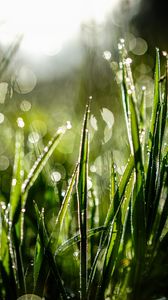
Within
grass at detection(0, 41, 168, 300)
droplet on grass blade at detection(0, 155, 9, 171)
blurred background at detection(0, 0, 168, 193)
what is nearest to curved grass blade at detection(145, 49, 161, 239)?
grass at detection(0, 41, 168, 300)

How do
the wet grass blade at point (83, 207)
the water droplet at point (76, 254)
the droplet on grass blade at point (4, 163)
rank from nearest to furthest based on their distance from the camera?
the wet grass blade at point (83, 207) < the water droplet at point (76, 254) < the droplet on grass blade at point (4, 163)

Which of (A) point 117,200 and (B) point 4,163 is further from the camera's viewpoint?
(B) point 4,163

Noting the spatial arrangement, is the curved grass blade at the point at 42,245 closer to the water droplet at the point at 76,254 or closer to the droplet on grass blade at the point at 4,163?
the water droplet at the point at 76,254

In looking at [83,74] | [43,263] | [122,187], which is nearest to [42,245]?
[43,263]

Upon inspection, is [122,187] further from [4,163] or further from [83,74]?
[83,74]

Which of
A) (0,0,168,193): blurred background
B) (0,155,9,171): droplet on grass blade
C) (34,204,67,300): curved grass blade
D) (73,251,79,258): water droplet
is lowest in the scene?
(34,204,67,300): curved grass blade

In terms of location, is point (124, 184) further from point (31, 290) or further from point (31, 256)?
point (31, 256)

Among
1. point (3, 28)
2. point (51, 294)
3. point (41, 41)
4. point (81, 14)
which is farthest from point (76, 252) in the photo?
point (41, 41)

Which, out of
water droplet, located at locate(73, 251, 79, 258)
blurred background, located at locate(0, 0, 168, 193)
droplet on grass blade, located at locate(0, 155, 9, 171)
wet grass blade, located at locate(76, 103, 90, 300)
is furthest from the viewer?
droplet on grass blade, located at locate(0, 155, 9, 171)

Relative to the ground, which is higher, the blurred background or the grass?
the blurred background

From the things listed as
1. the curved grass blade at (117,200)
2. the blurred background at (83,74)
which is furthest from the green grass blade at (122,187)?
the blurred background at (83,74)

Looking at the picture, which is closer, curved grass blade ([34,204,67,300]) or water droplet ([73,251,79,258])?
curved grass blade ([34,204,67,300])

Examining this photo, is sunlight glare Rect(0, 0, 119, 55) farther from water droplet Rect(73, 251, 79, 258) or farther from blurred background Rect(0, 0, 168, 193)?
water droplet Rect(73, 251, 79, 258)
